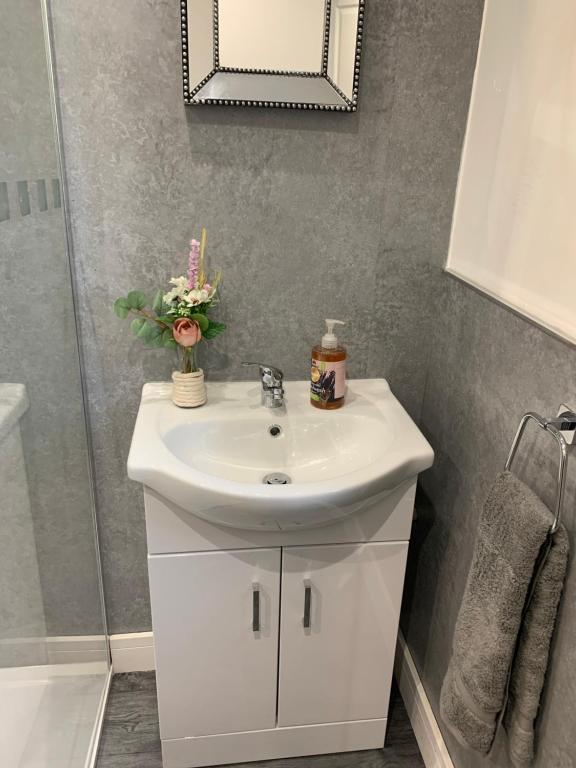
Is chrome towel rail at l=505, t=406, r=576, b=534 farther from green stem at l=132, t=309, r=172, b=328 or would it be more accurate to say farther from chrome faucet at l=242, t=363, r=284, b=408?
green stem at l=132, t=309, r=172, b=328

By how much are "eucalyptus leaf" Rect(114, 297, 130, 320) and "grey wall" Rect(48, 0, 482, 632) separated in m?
0.09

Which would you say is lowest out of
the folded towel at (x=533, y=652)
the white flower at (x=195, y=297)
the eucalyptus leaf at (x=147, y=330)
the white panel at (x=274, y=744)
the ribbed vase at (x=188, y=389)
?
the white panel at (x=274, y=744)

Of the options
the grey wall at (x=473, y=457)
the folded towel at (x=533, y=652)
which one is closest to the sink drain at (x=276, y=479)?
the grey wall at (x=473, y=457)

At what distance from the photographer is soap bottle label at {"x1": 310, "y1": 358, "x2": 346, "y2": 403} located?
1423 millimetres

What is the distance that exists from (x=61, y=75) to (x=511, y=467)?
1.20 meters

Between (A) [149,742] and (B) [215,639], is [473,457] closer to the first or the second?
(B) [215,639]

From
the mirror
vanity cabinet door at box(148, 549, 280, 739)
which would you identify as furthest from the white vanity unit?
the mirror

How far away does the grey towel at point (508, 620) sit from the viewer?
96 centimetres

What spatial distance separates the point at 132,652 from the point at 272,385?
3.14 feet

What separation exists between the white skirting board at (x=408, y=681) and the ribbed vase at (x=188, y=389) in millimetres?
759

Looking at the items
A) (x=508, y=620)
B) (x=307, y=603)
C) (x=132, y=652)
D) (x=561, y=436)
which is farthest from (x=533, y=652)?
(x=132, y=652)

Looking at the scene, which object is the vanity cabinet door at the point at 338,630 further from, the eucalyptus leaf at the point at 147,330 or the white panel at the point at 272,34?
the white panel at the point at 272,34

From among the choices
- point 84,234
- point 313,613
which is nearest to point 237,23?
point 84,234

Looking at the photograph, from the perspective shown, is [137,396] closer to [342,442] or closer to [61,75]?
[342,442]
